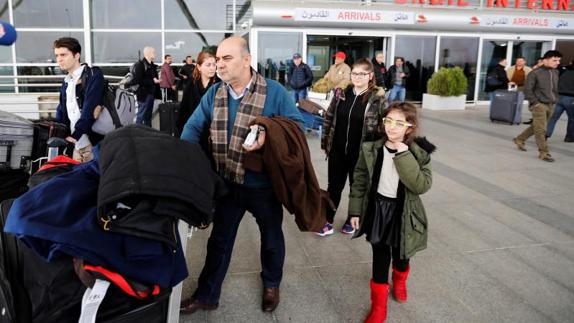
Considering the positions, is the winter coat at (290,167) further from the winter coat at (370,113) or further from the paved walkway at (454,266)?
the winter coat at (370,113)

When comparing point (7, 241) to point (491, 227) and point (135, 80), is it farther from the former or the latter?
point (135, 80)

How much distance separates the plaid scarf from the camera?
2580 mm

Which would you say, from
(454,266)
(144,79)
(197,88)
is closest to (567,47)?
(144,79)

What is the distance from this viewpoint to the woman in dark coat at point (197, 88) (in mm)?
4133

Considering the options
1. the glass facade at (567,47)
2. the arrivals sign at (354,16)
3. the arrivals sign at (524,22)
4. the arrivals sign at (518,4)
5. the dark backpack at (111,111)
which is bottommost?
the dark backpack at (111,111)

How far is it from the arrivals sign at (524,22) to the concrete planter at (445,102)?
2876 mm

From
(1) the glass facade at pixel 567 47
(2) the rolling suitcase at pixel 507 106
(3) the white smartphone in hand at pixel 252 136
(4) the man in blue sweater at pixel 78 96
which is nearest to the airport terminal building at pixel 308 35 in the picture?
(1) the glass facade at pixel 567 47

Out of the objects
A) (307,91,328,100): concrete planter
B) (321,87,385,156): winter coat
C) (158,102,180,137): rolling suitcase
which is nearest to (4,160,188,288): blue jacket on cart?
(321,87,385,156): winter coat

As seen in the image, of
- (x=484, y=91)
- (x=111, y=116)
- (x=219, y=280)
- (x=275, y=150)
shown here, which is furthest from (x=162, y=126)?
(x=484, y=91)

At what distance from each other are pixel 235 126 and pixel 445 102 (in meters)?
13.4

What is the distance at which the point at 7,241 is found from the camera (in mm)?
1594

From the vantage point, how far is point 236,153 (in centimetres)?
260

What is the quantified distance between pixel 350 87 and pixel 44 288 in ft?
10.4

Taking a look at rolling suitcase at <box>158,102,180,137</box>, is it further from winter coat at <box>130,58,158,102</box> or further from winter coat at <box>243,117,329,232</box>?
winter coat at <box>130,58,158,102</box>
